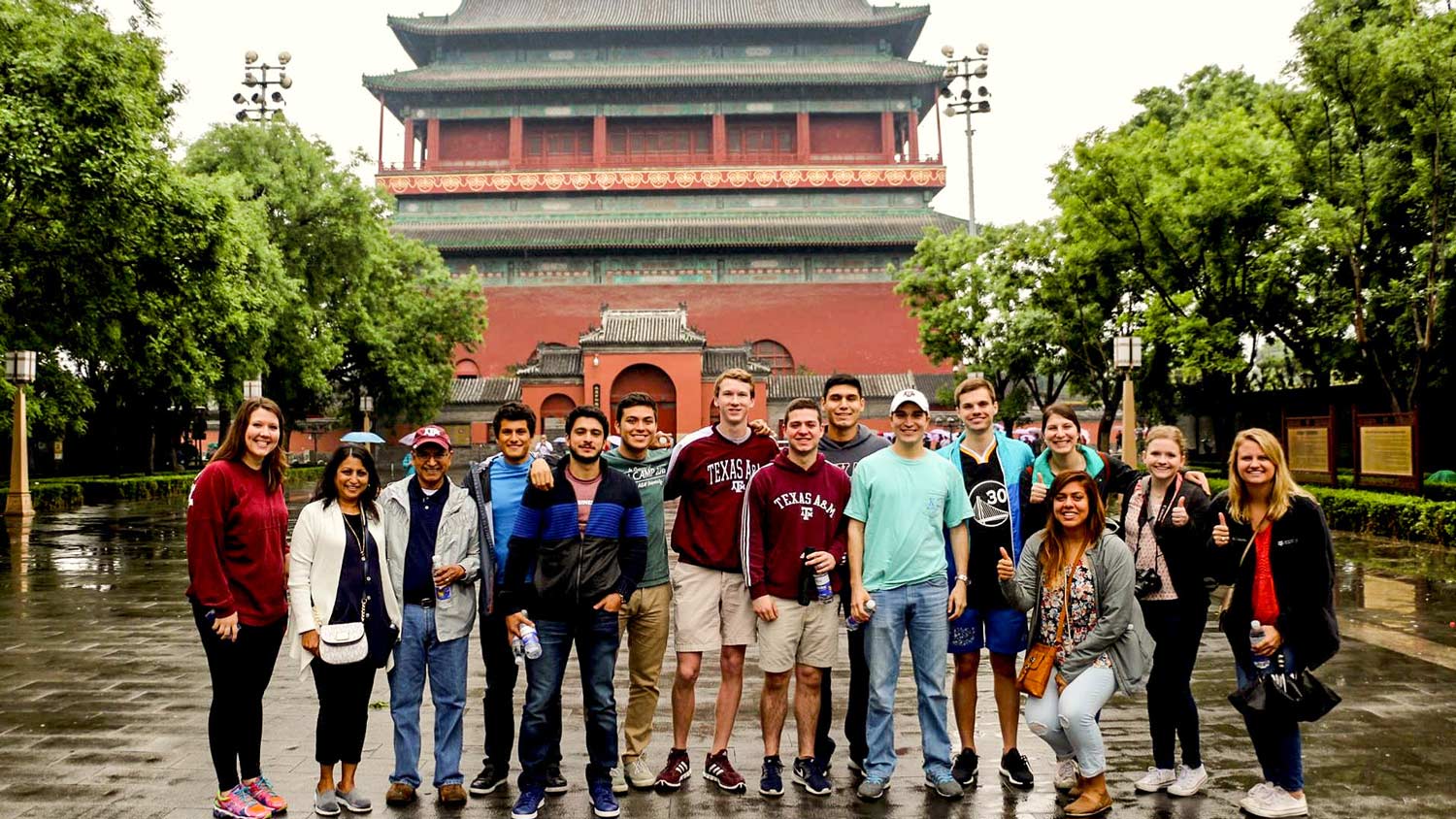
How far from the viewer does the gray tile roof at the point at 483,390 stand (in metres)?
38.9

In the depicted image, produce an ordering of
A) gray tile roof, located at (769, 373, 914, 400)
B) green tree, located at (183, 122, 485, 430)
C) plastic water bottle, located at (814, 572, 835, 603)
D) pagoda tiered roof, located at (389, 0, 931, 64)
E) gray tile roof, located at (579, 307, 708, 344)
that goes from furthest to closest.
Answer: pagoda tiered roof, located at (389, 0, 931, 64)
gray tile roof, located at (769, 373, 914, 400)
gray tile roof, located at (579, 307, 708, 344)
green tree, located at (183, 122, 485, 430)
plastic water bottle, located at (814, 572, 835, 603)

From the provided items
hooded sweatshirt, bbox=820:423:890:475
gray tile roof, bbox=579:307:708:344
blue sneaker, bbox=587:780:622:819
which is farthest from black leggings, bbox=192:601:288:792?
gray tile roof, bbox=579:307:708:344

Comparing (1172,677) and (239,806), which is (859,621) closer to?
(1172,677)

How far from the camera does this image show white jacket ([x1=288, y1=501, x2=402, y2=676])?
4508 mm

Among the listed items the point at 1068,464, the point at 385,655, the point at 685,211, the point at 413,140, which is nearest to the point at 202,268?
the point at 385,655

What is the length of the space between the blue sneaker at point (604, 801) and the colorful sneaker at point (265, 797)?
3.98 feet

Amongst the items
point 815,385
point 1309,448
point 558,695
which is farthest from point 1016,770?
point 815,385

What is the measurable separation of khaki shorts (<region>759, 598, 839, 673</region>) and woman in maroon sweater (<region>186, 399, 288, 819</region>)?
6.39 feet

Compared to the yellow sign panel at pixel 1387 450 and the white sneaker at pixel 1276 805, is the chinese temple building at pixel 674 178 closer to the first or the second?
the yellow sign panel at pixel 1387 450

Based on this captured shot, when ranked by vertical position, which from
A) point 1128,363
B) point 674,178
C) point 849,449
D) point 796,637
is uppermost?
point 674,178

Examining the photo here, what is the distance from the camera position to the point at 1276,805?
4387mm

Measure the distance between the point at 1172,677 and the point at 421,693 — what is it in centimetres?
311

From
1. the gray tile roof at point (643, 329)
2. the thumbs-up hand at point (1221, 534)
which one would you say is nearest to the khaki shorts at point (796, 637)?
the thumbs-up hand at point (1221, 534)

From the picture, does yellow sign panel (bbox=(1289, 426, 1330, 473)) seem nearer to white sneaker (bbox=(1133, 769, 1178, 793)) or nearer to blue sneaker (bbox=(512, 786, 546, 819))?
white sneaker (bbox=(1133, 769, 1178, 793))
